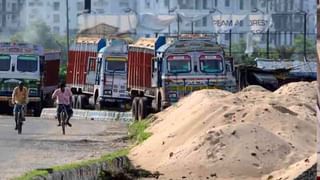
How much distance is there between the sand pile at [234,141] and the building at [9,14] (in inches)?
3296

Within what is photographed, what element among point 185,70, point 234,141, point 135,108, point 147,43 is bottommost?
point 135,108

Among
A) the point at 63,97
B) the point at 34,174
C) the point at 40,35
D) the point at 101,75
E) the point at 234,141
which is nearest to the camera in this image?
the point at 34,174

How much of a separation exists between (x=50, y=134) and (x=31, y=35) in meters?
65.2

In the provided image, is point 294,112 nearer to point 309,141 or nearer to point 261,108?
point 261,108

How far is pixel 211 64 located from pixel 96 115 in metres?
6.68

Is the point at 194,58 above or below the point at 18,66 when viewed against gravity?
above

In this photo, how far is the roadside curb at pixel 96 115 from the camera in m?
43.0

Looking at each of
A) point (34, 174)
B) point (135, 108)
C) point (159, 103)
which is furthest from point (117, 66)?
point (34, 174)

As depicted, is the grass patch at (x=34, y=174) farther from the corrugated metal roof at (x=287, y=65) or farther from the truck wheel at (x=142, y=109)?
the corrugated metal roof at (x=287, y=65)

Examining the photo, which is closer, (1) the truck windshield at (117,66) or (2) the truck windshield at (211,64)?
(2) the truck windshield at (211,64)

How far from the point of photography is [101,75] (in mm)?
47094

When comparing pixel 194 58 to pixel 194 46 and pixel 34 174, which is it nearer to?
pixel 194 46

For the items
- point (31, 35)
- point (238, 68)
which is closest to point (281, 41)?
point (31, 35)

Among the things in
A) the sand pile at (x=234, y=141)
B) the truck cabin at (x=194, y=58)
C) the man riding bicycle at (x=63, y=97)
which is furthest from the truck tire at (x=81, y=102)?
the sand pile at (x=234, y=141)
